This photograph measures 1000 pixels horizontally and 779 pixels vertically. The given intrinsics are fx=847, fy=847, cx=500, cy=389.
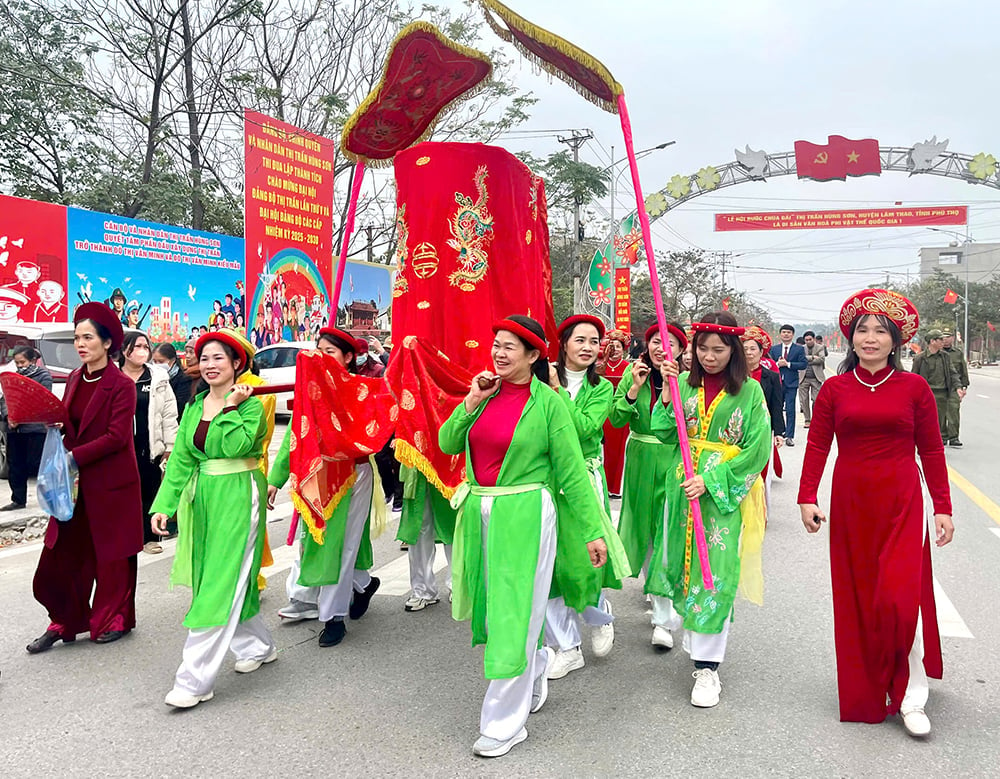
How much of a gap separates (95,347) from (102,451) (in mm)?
523

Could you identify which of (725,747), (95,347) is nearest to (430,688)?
(725,747)

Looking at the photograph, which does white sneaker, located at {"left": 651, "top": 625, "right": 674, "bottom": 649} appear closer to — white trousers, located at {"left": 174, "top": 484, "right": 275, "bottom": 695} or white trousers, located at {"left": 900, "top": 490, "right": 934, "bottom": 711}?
white trousers, located at {"left": 900, "top": 490, "right": 934, "bottom": 711}

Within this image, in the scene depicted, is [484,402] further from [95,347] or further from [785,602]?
[785,602]

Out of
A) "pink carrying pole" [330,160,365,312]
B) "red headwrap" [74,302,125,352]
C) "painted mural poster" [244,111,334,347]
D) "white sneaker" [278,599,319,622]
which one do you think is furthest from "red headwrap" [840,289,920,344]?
"painted mural poster" [244,111,334,347]

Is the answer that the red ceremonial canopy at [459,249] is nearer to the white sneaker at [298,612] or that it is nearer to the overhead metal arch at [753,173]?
the white sneaker at [298,612]

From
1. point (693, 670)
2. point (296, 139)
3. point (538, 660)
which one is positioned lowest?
point (693, 670)

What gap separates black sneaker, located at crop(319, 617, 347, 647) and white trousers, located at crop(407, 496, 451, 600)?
67 centimetres

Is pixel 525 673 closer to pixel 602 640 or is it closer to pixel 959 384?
pixel 602 640

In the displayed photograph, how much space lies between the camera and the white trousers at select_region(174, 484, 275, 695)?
3.52 m

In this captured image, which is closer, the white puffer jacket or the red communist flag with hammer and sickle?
the white puffer jacket

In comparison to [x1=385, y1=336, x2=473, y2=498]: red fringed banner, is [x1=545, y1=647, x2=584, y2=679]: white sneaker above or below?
below

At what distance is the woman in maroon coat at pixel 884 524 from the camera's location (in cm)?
325

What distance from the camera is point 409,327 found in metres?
4.93

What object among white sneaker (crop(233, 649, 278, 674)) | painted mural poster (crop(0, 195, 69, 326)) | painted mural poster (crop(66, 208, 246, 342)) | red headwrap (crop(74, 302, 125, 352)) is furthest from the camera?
painted mural poster (crop(66, 208, 246, 342))
